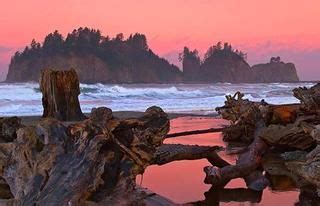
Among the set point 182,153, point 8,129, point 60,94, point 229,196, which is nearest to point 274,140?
point 182,153

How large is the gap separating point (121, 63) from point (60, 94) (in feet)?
350

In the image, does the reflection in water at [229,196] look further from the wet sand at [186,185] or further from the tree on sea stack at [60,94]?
the tree on sea stack at [60,94]

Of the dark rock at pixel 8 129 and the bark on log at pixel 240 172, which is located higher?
the dark rock at pixel 8 129

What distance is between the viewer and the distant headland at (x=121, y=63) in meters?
102

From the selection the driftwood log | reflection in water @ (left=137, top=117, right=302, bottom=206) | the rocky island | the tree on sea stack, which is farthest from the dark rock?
the rocky island

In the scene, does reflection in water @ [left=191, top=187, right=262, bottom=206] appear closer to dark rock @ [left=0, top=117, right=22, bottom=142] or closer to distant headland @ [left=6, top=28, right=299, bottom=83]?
dark rock @ [left=0, top=117, right=22, bottom=142]

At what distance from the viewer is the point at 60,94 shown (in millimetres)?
5340

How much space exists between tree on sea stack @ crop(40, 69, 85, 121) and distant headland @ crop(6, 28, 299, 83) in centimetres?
8653

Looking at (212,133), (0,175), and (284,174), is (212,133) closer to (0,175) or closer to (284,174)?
(284,174)

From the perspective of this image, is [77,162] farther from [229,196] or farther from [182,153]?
[182,153]

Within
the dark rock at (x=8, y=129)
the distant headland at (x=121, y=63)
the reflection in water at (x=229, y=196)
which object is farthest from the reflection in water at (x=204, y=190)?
the distant headland at (x=121, y=63)

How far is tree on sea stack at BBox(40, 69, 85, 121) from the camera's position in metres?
5.29

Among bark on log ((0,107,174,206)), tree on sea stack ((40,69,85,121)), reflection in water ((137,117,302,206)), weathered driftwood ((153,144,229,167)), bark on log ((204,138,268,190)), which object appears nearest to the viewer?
bark on log ((0,107,174,206))

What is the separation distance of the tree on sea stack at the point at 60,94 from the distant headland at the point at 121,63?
86.5m
